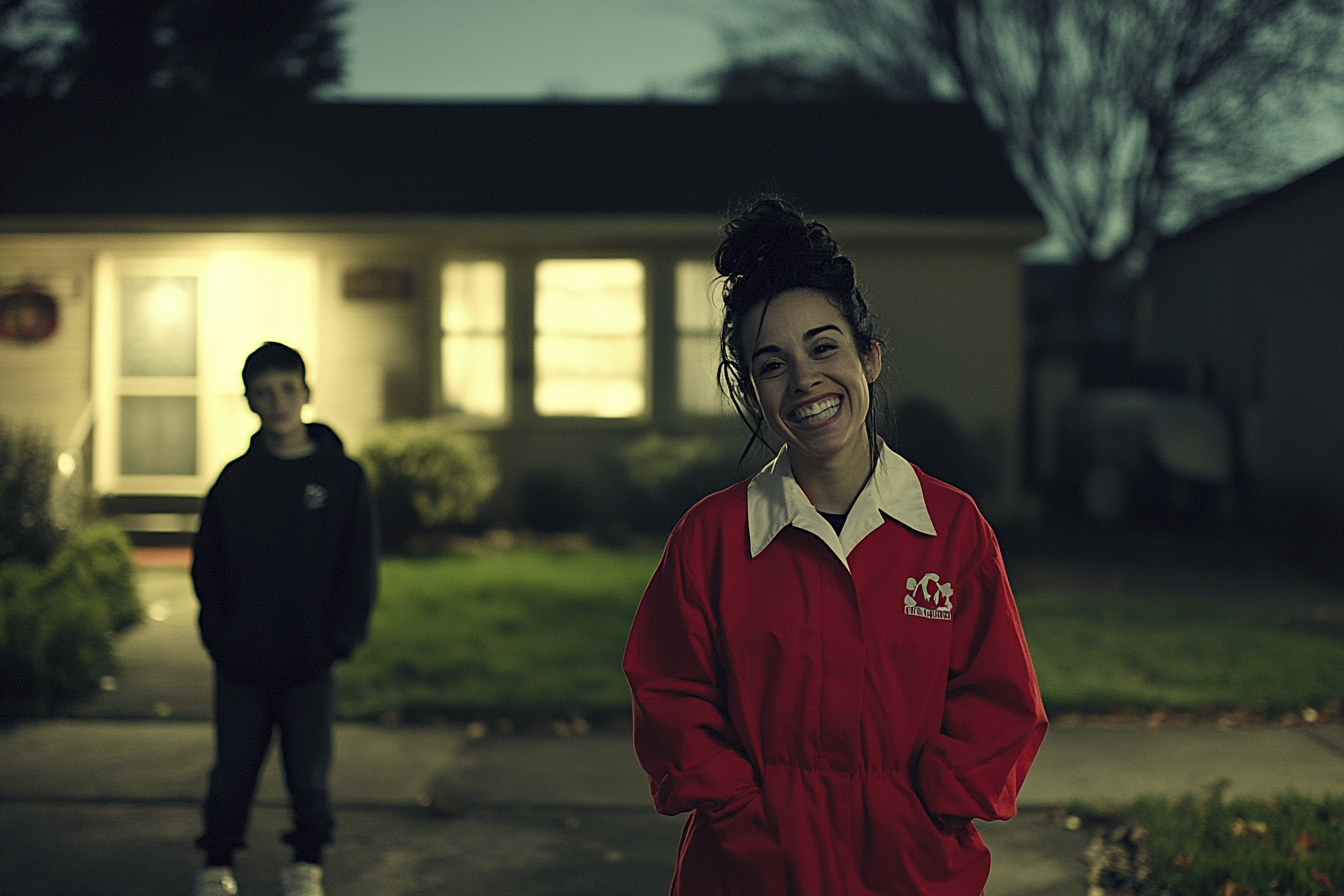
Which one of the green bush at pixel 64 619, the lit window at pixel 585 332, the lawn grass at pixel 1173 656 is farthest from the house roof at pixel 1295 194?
the green bush at pixel 64 619

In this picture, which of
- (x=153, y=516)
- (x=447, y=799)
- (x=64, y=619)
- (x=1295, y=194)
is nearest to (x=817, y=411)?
(x=447, y=799)

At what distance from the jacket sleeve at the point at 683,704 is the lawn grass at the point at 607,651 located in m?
4.21

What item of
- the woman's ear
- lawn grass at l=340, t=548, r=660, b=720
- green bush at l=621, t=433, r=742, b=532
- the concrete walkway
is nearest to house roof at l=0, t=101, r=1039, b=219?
green bush at l=621, t=433, r=742, b=532

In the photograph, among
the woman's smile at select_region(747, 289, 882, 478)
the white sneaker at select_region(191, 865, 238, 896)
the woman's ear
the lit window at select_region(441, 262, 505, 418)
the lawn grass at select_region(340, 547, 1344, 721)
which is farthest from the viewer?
the lit window at select_region(441, 262, 505, 418)

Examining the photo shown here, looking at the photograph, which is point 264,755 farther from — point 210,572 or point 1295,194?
point 1295,194

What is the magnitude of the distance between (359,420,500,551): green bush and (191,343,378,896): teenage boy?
7.42m

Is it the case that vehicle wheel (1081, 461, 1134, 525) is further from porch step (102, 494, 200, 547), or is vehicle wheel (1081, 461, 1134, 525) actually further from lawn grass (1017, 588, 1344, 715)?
porch step (102, 494, 200, 547)

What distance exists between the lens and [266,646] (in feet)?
12.2

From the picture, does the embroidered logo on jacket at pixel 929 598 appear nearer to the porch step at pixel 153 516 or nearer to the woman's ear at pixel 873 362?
the woman's ear at pixel 873 362

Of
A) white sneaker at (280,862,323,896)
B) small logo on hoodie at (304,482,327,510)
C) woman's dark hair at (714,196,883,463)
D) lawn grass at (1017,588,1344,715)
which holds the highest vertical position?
woman's dark hair at (714,196,883,463)

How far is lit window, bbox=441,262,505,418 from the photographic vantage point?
12922 millimetres

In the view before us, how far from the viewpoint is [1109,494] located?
14.1 metres

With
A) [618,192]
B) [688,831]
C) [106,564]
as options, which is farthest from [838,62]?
[688,831]

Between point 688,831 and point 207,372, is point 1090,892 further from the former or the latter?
point 207,372
